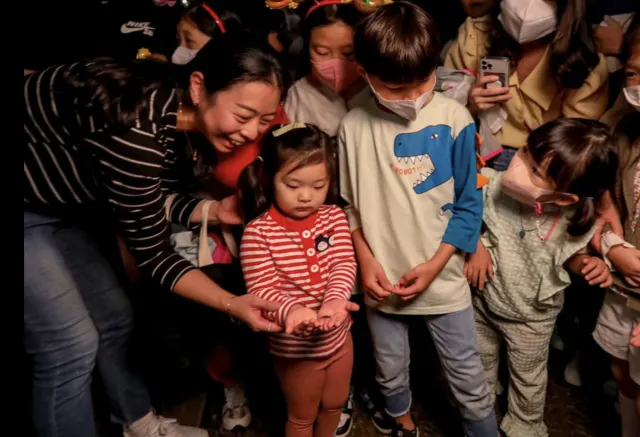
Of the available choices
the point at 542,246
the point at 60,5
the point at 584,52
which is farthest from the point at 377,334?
the point at 60,5

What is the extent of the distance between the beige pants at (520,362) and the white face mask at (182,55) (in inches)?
50.7

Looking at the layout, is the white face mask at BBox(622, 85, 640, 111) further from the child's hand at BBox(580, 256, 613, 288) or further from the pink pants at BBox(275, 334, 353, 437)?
the pink pants at BBox(275, 334, 353, 437)

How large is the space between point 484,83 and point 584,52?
0.29 meters

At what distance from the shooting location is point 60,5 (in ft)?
6.89

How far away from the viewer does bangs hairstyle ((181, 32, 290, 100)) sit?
1602mm

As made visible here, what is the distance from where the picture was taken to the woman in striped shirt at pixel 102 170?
1.50 m

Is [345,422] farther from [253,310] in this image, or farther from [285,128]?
[285,128]

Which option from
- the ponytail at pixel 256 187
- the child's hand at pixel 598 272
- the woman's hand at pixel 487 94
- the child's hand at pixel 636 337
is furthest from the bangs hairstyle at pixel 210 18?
the child's hand at pixel 636 337

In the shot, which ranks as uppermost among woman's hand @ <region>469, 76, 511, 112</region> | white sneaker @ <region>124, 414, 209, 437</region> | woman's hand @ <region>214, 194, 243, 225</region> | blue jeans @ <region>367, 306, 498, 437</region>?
woman's hand @ <region>469, 76, 511, 112</region>

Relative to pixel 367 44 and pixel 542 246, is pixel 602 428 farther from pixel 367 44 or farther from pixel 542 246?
pixel 367 44

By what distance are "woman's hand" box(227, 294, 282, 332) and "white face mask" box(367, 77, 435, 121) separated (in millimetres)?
620

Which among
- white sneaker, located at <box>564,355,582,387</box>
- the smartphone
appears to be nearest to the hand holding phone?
the smartphone

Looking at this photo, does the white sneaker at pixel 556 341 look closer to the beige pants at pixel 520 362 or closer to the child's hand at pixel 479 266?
the beige pants at pixel 520 362

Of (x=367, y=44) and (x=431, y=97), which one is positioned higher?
(x=367, y=44)
